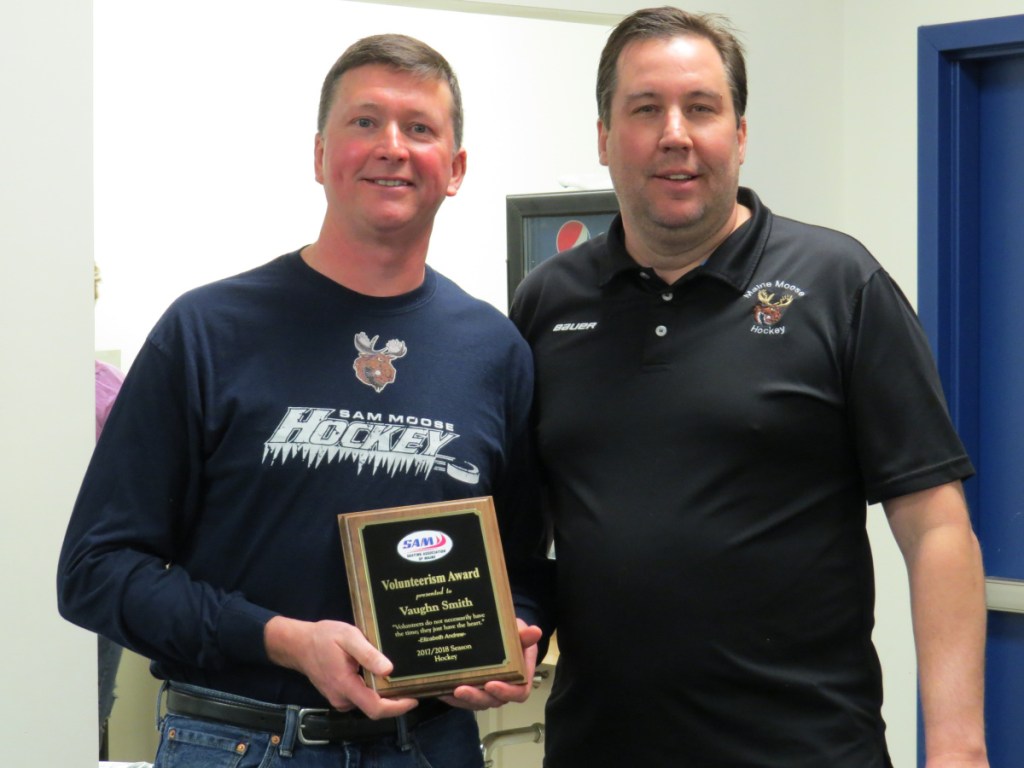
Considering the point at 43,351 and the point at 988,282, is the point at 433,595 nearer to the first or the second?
the point at 43,351

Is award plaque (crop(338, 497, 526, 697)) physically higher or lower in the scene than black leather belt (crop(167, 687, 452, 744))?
higher

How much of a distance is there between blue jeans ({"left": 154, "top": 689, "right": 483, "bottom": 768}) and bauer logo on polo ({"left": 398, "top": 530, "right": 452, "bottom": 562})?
0.24m

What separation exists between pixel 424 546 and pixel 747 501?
482 millimetres

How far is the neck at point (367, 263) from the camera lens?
1797mm

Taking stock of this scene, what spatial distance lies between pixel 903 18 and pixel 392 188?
6.34ft

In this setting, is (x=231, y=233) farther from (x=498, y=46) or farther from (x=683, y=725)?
(x=683, y=725)

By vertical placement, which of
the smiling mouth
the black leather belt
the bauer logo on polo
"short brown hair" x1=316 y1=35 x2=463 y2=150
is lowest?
the black leather belt

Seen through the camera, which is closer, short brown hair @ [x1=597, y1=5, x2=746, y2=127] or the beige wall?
short brown hair @ [x1=597, y1=5, x2=746, y2=127]

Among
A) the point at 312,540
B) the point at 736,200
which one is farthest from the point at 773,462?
the point at 312,540

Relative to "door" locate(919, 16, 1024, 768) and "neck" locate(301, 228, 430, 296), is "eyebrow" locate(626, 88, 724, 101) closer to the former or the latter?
"neck" locate(301, 228, 430, 296)

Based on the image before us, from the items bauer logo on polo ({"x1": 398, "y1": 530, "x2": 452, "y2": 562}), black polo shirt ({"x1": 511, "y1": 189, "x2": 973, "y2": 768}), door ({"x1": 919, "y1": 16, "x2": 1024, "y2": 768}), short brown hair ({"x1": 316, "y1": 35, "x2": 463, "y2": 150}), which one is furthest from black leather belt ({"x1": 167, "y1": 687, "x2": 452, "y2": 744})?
door ({"x1": 919, "y1": 16, "x2": 1024, "y2": 768})

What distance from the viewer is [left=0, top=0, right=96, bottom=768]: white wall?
7.38 feet

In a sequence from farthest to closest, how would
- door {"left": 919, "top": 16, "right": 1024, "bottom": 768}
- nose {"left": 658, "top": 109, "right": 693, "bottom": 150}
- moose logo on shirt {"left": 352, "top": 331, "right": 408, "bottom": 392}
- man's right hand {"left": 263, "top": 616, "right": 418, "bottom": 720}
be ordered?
door {"left": 919, "top": 16, "right": 1024, "bottom": 768}, nose {"left": 658, "top": 109, "right": 693, "bottom": 150}, moose logo on shirt {"left": 352, "top": 331, "right": 408, "bottom": 392}, man's right hand {"left": 263, "top": 616, "right": 418, "bottom": 720}

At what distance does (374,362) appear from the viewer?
1.75m
